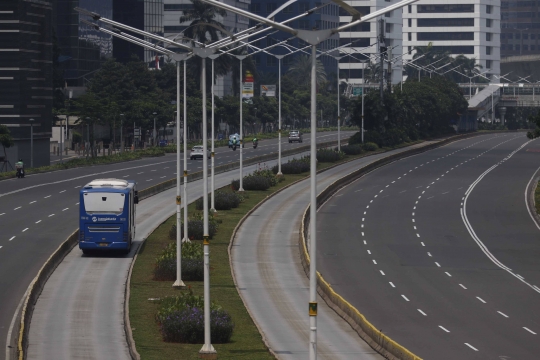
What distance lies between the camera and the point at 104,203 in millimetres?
49750

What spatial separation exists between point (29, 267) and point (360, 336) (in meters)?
19.2

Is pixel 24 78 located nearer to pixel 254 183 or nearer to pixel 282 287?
pixel 254 183

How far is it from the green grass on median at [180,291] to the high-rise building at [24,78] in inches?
1843

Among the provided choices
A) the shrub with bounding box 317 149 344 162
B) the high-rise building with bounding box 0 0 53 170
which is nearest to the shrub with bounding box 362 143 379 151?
the shrub with bounding box 317 149 344 162

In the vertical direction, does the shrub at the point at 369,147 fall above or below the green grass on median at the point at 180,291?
above

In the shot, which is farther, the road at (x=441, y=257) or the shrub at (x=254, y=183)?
the shrub at (x=254, y=183)

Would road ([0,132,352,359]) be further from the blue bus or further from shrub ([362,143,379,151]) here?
shrub ([362,143,379,151])

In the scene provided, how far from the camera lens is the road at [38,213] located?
146 ft

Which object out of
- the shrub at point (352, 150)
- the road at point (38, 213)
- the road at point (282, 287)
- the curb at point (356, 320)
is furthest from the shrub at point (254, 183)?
the shrub at point (352, 150)

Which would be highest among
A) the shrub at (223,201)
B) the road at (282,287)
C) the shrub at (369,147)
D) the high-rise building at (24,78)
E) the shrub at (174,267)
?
the high-rise building at (24,78)

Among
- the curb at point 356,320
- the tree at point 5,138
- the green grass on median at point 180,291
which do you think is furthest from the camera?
the tree at point 5,138

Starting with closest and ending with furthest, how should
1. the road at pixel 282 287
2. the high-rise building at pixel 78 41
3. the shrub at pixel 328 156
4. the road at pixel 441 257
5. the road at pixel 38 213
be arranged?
the road at pixel 282 287 < the road at pixel 441 257 < the road at pixel 38 213 < the shrub at pixel 328 156 < the high-rise building at pixel 78 41

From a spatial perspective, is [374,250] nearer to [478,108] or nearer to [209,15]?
[209,15]

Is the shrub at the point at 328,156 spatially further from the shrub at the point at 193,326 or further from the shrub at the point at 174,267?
the shrub at the point at 193,326
